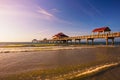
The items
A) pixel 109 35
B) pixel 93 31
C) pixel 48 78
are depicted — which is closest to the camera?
pixel 48 78

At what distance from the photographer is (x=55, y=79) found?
5.86m

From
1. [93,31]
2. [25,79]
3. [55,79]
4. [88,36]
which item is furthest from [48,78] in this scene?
[93,31]

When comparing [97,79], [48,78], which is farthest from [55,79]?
[97,79]

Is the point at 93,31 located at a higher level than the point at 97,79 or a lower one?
higher

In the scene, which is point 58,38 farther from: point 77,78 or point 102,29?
point 77,78

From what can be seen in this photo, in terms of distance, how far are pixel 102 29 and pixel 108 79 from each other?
1730 inches

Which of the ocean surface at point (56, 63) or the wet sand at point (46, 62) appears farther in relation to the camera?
the wet sand at point (46, 62)

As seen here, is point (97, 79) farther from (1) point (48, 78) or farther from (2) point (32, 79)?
(2) point (32, 79)

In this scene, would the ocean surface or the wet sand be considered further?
the wet sand

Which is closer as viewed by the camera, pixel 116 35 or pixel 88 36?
pixel 116 35

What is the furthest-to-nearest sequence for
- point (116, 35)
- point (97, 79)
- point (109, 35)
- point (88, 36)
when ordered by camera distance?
point (88, 36)
point (109, 35)
point (116, 35)
point (97, 79)

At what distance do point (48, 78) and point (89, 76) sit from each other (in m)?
1.83

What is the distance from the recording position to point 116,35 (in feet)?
114

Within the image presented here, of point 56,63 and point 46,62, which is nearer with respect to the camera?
point 56,63
